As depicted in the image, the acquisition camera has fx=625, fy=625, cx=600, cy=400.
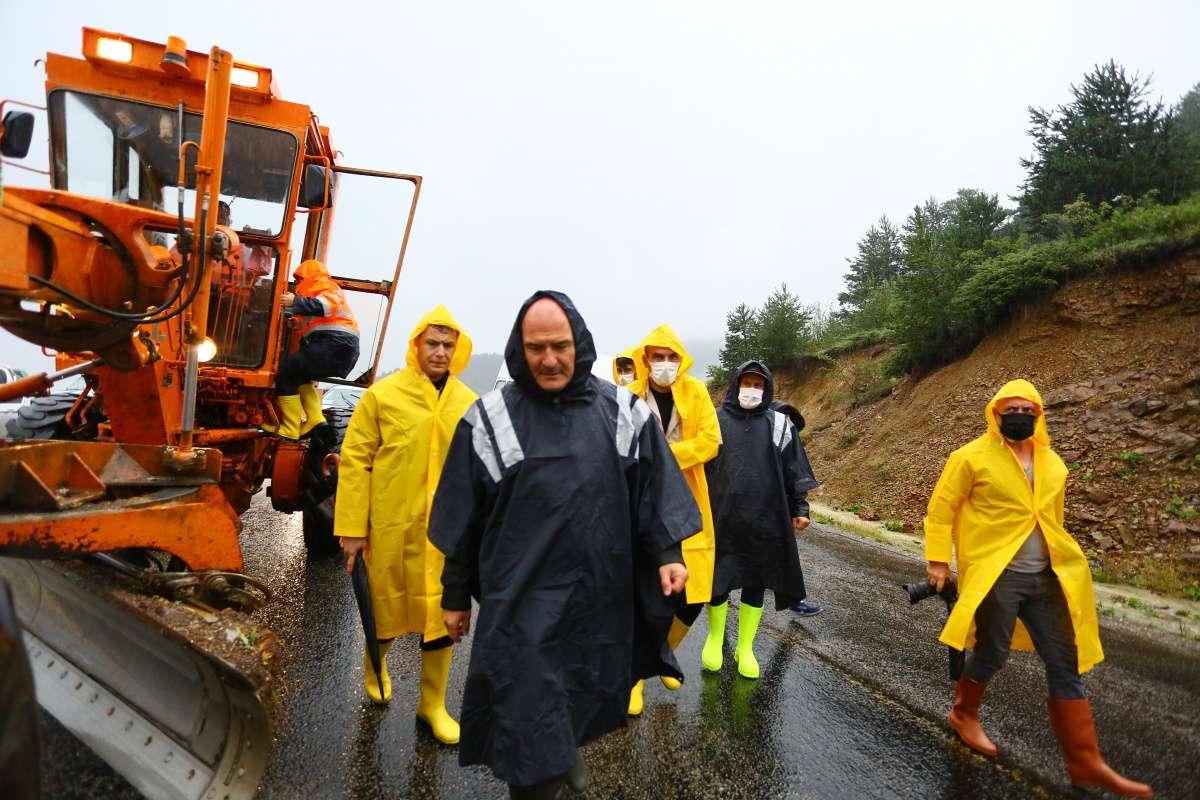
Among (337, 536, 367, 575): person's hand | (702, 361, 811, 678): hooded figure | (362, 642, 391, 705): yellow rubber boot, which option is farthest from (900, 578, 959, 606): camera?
(337, 536, 367, 575): person's hand

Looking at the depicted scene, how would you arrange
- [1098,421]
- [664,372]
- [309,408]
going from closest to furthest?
[664,372] → [309,408] → [1098,421]

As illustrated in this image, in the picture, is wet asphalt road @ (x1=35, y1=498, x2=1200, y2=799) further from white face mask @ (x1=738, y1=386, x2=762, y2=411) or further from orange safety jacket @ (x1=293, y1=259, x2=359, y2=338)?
orange safety jacket @ (x1=293, y1=259, x2=359, y2=338)

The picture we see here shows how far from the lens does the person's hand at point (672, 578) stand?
7.27 ft

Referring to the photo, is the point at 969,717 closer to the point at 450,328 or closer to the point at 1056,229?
the point at 450,328

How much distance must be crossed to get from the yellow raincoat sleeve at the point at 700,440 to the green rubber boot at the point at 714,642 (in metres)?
1.08

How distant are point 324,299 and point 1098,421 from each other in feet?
34.1

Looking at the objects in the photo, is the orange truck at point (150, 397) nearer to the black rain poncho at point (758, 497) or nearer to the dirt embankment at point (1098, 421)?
the black rain poncho at point (758, 497)

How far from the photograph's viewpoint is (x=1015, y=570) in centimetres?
320

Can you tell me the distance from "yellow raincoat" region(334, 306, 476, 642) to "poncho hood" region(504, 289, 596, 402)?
0.93m

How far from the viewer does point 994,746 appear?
3.10m

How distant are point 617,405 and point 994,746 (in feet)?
8.64

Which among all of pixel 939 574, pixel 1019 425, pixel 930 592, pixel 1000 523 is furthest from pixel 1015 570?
pixel 1019 425

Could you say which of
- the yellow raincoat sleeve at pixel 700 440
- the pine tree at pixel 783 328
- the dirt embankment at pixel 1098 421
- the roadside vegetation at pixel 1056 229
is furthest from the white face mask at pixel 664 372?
Answer: the pine tree at pixel 783 328

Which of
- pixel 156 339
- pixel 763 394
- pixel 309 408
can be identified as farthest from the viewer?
pixel 309 408
